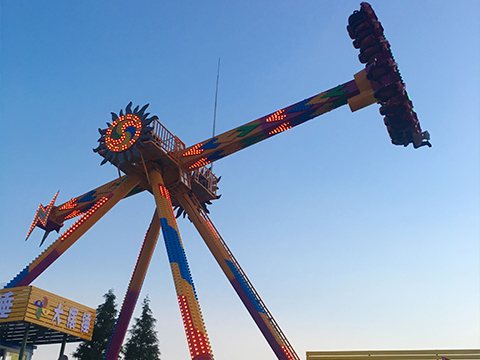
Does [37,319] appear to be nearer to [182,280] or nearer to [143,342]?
[182,280]

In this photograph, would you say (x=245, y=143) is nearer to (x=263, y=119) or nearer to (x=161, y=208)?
(x=263, y=119)

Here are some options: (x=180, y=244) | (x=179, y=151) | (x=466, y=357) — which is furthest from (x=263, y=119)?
(x=466, y=357)

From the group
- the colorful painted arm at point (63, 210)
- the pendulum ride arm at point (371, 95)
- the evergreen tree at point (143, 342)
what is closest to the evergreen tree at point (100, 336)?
the evergreen tree at point (143, 342)

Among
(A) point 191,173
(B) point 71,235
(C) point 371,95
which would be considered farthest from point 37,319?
(C) point 371,95

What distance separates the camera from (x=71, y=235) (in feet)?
67.6

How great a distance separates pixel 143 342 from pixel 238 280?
73.9 feet

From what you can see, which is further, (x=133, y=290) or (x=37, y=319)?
(x=133, y=290)

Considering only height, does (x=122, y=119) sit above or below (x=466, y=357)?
above

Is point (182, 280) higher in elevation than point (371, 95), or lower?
lower

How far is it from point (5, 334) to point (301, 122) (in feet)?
44.2

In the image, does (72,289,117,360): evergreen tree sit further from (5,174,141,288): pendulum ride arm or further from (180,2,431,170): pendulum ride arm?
(180,2,431,170): pendulum ride arm

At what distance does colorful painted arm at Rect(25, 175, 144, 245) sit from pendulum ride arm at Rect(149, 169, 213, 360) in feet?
11.9

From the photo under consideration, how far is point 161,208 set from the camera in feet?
66.8

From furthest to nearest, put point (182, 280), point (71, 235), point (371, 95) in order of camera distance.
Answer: point (71, 235)
point (371, 95)
point (182, 280)
